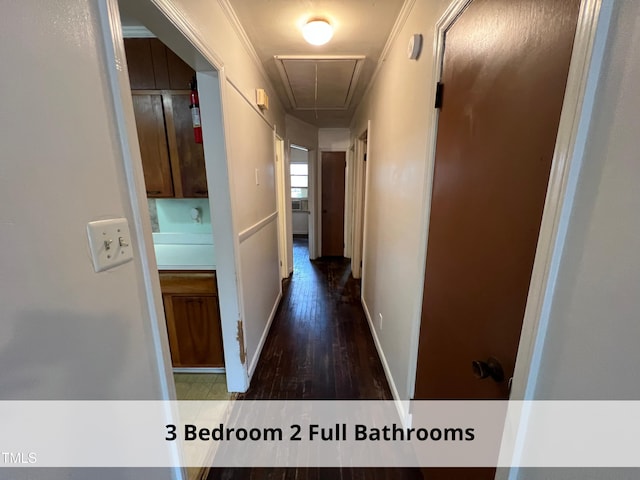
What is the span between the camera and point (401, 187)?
5.21ft

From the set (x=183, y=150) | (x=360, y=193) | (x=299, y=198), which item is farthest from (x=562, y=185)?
(x=299, y=198)

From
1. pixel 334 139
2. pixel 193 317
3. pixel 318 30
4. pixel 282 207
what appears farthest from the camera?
pixel 334 139

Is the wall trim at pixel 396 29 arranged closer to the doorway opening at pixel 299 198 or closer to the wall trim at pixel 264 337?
the wall trim at pixel 264 337

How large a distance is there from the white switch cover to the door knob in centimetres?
110

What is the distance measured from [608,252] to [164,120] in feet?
7.07

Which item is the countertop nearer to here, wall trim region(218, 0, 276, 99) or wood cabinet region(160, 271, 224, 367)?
wood cabinet region(160, 271, 224, 367)

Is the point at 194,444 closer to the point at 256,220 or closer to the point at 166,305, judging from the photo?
the point at 166,305

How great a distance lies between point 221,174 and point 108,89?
818 mm

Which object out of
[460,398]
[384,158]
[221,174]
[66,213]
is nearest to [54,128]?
[66,213]

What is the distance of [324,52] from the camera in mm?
2000

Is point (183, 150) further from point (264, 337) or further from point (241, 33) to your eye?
point (264, 337)

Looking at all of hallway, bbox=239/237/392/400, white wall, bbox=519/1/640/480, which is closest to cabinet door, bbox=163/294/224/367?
A: hallway, bbox=239/237/392/400

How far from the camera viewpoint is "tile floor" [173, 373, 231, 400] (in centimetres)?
177

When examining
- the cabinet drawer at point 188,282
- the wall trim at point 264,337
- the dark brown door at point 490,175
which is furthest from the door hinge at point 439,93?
the wall trim at point 264,337
